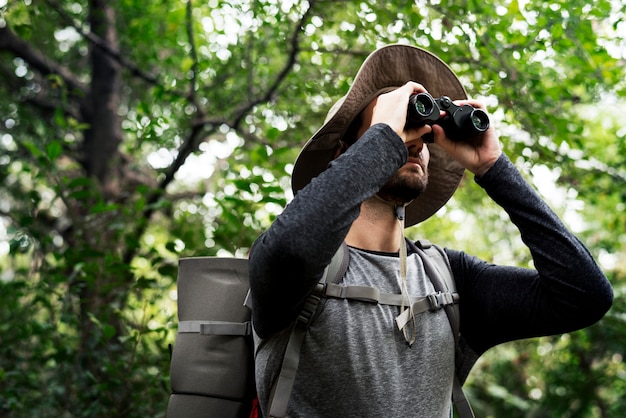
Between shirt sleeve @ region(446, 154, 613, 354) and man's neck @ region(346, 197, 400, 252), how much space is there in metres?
0.29

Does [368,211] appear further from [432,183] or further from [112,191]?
[112,191]

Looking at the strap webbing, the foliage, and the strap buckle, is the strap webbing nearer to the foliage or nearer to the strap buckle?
the strap buckle

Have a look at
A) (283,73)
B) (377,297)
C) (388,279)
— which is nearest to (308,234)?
(377,297)

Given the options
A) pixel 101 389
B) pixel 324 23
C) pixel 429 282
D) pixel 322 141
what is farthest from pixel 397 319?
pixel 324 23

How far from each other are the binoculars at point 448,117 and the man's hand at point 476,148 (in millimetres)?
21

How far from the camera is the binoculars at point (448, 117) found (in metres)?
1.90

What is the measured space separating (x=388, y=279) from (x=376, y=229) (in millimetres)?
210

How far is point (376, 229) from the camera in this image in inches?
81.7

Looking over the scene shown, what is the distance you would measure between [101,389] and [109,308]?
0.60 m

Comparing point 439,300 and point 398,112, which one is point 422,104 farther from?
point 439,300

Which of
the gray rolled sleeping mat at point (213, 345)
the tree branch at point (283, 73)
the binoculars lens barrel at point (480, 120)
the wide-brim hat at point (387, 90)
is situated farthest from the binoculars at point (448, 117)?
the tree branch at point (283, 73)

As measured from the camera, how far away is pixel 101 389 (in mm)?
3482

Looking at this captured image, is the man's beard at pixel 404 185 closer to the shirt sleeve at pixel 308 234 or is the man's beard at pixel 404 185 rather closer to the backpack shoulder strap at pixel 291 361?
the shirt sleeve at pixel 308 234

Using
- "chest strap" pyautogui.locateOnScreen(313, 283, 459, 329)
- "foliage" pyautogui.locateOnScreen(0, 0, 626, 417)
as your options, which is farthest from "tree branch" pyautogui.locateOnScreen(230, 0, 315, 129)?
"chest strap" pyautogui.locateOnScreen(313, 283, 459, 329)
